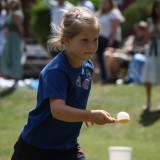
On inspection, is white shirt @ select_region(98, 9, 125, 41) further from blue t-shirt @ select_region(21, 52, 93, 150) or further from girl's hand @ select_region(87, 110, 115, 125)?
girl's hand @ select_region(87, 110, 115, 125)

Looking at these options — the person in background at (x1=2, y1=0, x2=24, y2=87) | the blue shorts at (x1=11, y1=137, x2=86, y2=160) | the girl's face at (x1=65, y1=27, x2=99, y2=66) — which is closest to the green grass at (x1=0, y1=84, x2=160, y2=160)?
the person in background at (x1=2, y1=0, x2=24, y2=87)

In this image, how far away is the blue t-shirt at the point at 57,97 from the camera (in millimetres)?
4270

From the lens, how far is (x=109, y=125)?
10.1 meters

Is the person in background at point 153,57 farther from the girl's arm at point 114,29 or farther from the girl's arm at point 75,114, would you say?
the girl's arm at point 75,114

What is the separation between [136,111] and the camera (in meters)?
10.5

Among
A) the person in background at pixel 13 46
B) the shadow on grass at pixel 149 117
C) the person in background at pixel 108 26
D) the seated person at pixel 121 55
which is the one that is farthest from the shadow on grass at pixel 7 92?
the shadow on grass at pixel 149 117

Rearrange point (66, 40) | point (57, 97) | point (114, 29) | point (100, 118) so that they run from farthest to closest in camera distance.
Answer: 1. point (114, 29)
2. point (66, 40)
3. point (57, 97)
4. point (100, 118)

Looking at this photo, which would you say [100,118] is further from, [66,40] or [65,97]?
[66,40]

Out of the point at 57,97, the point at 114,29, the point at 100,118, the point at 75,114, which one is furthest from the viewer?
the point at 114,29

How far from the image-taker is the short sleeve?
4227 millimetres

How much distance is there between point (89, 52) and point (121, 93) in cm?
767

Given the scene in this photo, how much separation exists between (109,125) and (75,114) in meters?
6.08

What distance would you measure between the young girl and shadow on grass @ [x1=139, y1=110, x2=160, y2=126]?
5.37 m

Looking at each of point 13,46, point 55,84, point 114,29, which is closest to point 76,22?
point 55,84
